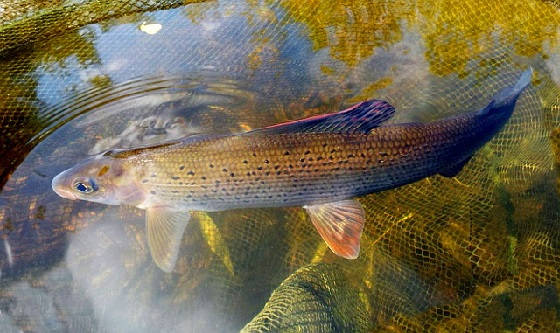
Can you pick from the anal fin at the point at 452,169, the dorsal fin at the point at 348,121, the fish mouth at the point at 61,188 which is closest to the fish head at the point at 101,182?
the fish mouth at the point at 61,188

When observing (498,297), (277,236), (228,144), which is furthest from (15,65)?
(498,297)

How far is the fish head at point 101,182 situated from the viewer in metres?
3.03

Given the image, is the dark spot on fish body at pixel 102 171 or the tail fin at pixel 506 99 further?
the dark spot on fish body at pixel 102 171

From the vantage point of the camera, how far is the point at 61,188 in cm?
308

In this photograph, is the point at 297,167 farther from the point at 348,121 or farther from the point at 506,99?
the point at 506,99

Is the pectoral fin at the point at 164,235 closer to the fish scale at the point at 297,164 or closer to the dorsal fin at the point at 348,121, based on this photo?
the fish scale at the point at 297,164

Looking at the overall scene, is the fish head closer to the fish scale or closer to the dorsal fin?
the fish scale

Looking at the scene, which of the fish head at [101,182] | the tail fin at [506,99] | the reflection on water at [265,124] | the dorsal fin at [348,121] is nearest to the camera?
the dorsal fin at [348,121]

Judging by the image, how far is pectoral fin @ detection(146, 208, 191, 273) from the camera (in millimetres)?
3078

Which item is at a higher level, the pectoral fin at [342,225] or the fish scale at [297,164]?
the fish scale at [297,164]

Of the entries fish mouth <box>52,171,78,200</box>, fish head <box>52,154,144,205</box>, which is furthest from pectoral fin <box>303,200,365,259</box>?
fish mouth <box>52,171,78,200</box>

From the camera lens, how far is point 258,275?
325 cm

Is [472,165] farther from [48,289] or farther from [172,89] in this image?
[48,289]

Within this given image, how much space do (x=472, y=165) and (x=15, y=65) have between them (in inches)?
166
